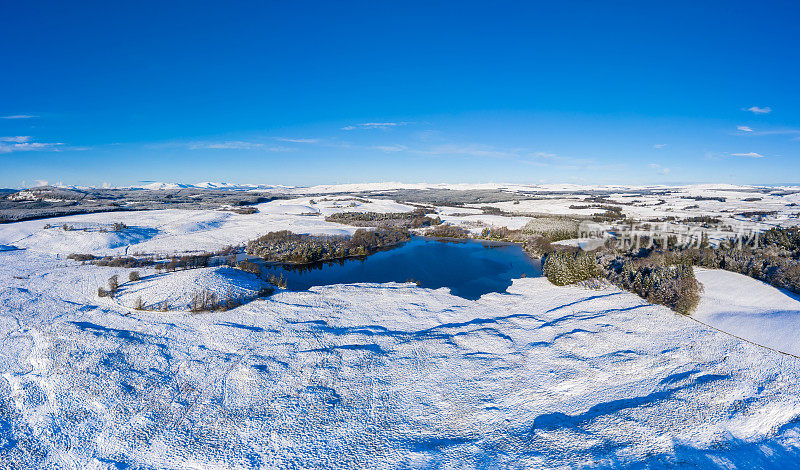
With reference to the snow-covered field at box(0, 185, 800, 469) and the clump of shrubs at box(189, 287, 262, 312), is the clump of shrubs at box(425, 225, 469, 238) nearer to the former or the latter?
the snow-covered field at box(0, 185, 800, 469)

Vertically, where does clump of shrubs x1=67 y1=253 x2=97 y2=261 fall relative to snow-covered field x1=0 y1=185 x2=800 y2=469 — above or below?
above

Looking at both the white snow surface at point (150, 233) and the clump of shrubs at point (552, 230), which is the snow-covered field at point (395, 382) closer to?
the white snow surface at point (150, 233)

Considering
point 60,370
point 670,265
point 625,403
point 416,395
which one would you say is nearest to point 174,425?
point 60,370

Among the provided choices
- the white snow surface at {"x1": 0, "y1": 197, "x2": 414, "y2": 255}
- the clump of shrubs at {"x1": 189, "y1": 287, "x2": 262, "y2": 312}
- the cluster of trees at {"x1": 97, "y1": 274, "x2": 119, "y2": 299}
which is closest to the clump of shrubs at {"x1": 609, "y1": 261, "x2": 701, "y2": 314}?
the clump of shrubs at {"x1": 189, "y1": 287, "x2": 262, "y2": 312}

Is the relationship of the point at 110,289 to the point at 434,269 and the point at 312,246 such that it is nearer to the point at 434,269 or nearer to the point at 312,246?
the point at 312,246

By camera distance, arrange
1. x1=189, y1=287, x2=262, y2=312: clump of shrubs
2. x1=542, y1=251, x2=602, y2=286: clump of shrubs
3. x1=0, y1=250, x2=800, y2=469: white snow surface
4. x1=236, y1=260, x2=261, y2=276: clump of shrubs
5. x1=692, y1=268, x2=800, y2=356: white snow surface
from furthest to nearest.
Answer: x1=236, y1=260, x2=261, y2=276: clump of shrubs → x1=542, y1=251, x2=602, y2=286: clump of shrubs → x1=189, y1=287, x2=262, y2=312: clump of shrubs → x1=692, y1=268, x2=800, y2=356: white snow surface → x1=0, y1=250, x2=800, y2=469: white snow surface

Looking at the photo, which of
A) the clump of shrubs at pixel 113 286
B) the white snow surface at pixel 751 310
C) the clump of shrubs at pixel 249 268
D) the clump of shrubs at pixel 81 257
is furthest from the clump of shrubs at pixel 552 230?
A: the clump of shrubs at pixel 81 257

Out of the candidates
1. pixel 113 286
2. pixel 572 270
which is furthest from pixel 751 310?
pixel 113 286
